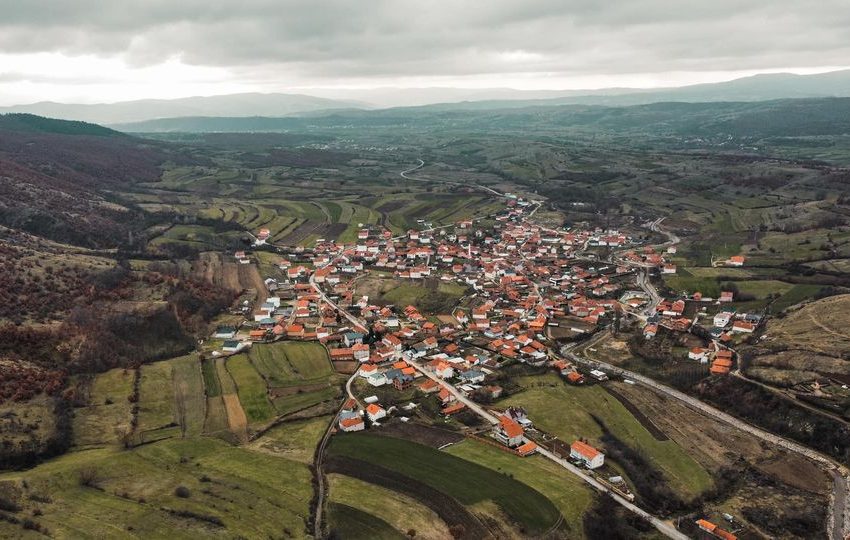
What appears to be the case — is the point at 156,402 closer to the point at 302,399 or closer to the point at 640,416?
the point at 302,399

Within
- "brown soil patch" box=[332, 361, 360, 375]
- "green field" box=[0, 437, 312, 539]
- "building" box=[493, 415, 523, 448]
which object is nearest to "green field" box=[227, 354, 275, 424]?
"green field" box=[0, 437, 312, 539]

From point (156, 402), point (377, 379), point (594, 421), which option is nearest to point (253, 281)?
point (377, 379)

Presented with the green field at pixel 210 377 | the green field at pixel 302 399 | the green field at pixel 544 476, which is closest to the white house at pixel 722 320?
the green field at pixel 544 476

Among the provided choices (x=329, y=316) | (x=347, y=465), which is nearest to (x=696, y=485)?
(x=347, y=465)

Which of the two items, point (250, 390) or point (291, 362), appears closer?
point (250, 390)

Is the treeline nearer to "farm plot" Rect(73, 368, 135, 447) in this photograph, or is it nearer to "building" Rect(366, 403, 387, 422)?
"building" Rect(366, 403, 387, 422)

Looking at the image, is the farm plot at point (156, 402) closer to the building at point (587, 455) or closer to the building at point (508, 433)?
the building at point (508, 433)
